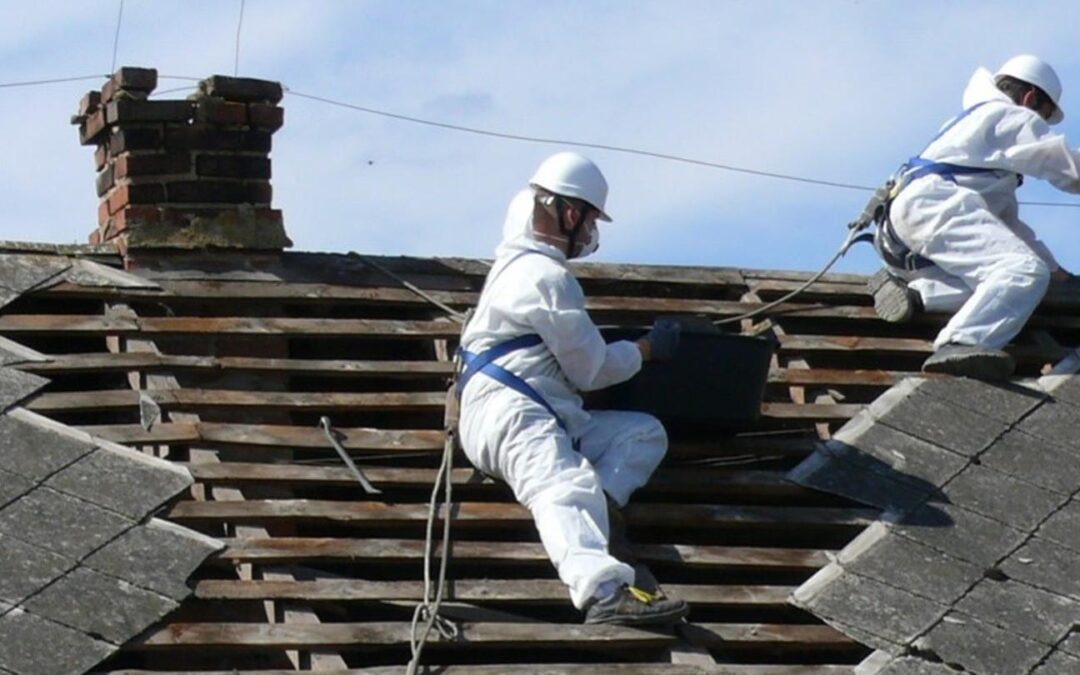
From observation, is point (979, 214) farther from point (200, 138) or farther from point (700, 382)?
point (200, 138)

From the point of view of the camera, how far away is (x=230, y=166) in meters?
10.3

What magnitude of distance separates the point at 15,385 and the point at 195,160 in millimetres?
1637

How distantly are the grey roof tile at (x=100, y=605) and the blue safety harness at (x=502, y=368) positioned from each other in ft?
4.72

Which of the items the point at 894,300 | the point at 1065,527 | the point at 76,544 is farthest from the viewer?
the point at 894,300

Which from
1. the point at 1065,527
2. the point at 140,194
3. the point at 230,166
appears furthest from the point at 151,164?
the point at 1065,527

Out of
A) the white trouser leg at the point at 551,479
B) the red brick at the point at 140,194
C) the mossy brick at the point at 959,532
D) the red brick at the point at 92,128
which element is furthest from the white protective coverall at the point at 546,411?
the red brick at the point at 92,128

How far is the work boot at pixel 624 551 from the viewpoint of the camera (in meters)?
8.41

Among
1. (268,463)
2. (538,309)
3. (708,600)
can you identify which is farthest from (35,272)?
(708,600)

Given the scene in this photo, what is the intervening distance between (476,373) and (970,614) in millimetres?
1799

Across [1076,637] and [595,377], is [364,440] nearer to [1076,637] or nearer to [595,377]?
[595,377]

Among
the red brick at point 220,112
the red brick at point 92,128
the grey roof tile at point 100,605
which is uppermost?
the red brick at point 220,112

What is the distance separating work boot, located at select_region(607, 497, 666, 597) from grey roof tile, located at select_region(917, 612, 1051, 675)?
0.88 meters

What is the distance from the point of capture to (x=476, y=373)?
8.72 m

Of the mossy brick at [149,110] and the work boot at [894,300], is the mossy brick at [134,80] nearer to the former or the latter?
the mossy brick at [149,110]
